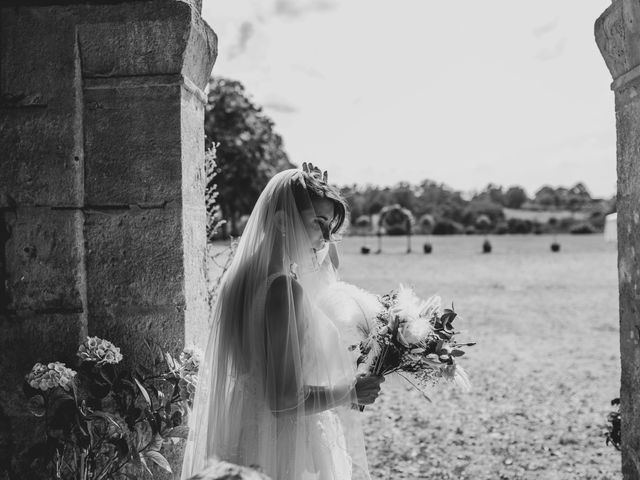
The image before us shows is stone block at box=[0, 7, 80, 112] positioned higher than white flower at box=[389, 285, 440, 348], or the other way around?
stone block at box=[0, 7, 80, 112]

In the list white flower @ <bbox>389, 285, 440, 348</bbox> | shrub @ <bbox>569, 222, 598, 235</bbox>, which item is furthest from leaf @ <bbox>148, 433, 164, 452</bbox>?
shrub @ <bbox>569, 222, 598, 235</bbox>

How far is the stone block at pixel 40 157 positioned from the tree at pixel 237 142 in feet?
52.3

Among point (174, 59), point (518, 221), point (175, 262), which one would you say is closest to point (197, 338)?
point (175, 262)

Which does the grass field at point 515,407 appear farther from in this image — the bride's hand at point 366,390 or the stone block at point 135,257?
the stone block at point 135,257

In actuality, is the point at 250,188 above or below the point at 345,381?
above

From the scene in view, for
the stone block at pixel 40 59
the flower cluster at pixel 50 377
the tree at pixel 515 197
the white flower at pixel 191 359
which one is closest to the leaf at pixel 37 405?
the flower cluster at pixel 50 377

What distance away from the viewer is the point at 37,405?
2787 millimetres

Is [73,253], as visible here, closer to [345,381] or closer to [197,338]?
[197,338]

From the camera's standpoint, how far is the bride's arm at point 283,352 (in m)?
2.16

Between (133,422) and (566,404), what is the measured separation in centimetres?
541

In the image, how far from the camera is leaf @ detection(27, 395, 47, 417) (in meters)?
2.76

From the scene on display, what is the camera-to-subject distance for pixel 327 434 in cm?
240

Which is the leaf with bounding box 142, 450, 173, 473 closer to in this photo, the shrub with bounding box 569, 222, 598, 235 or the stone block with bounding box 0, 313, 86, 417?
the stone block with bounding box 0, 313, 86, 417

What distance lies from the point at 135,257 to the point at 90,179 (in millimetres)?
424
